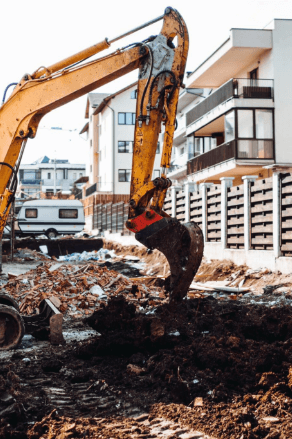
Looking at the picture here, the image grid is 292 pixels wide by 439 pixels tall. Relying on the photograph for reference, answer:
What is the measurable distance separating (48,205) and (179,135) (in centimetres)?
1138

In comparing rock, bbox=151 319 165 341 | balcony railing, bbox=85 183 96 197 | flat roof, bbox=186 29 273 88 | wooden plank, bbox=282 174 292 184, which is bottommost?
rock, bbox=151 319 165 341

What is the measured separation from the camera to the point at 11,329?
299 inches

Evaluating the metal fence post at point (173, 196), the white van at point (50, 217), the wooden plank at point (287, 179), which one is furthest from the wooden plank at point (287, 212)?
the white van at point (50, 217)

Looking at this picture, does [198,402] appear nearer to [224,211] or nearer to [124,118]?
[224,211]

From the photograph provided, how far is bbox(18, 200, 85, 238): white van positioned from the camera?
40.5 metres

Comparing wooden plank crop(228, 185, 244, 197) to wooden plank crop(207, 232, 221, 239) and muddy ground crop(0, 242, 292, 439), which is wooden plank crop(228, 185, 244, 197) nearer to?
wooden plank crop(207, 232, 221, 239)

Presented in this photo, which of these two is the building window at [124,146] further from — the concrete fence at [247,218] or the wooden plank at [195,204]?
the wooden plank at [195,204]

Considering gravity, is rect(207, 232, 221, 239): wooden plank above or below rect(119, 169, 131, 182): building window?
below

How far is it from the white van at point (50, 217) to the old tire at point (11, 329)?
33.3 meters

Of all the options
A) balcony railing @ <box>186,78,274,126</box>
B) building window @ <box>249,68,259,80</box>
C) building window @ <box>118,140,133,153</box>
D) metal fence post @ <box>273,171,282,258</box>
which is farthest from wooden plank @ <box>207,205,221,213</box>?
building window @ <box>118,140,133,153</box>

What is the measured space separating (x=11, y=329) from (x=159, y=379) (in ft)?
9.35

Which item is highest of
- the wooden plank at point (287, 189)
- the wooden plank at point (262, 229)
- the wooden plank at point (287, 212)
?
the wooden plank at point (287, 189)

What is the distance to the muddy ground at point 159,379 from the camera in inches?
174

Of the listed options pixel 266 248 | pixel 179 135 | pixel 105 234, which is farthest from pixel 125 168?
pixel 266 248
